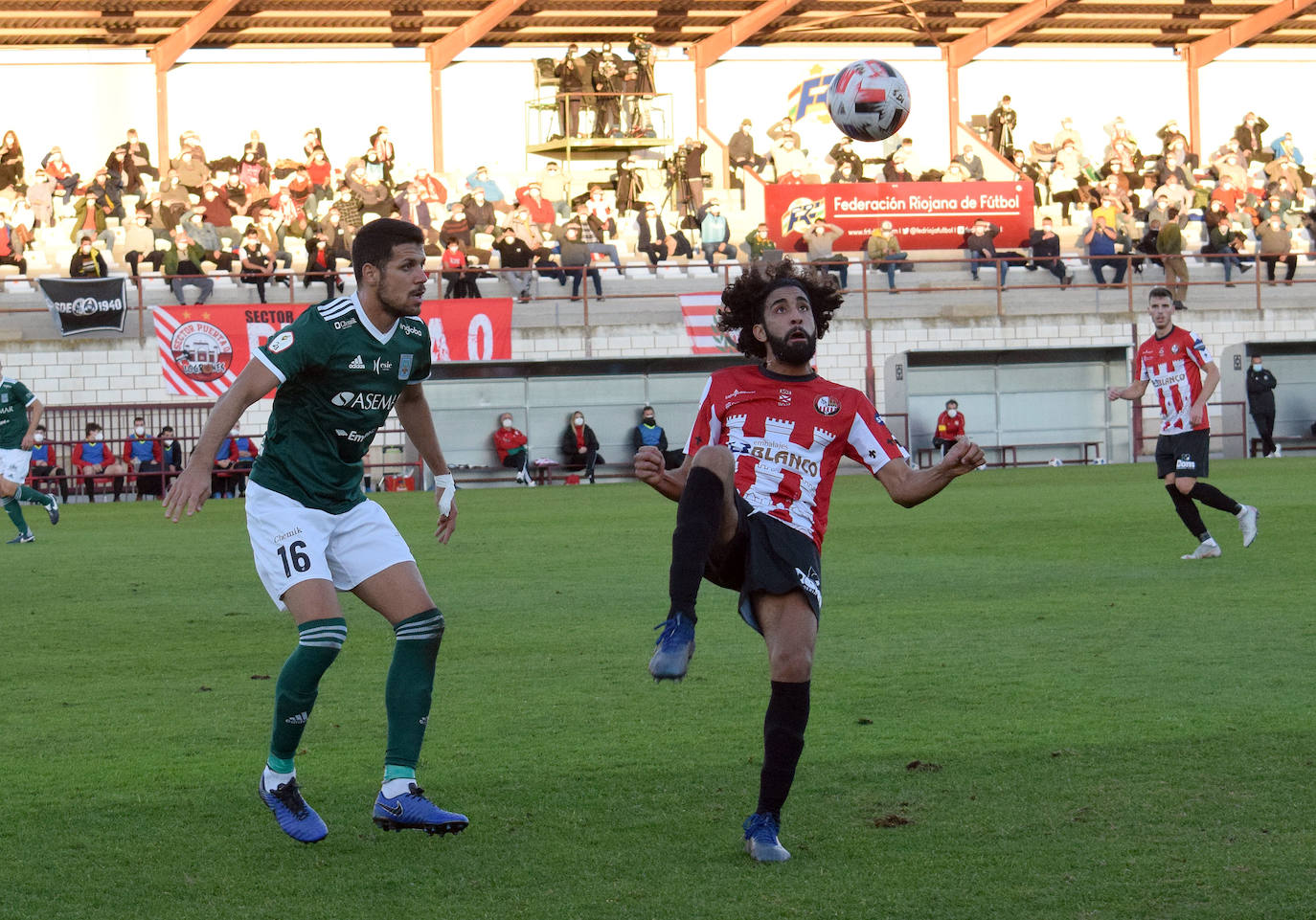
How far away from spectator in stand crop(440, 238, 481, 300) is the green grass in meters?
18.3

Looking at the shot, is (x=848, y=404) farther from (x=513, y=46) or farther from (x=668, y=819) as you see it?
(x=513, y=46)

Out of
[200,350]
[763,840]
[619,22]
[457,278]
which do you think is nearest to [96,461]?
[200,350]

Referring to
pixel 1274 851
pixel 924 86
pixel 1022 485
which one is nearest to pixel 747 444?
pixel 1274 851

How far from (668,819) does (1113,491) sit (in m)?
18.7

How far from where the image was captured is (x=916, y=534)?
17125mm

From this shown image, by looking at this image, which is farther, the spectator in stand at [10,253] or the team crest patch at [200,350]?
the spectator in stand at [10,253]

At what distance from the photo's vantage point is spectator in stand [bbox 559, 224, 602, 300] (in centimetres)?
3269

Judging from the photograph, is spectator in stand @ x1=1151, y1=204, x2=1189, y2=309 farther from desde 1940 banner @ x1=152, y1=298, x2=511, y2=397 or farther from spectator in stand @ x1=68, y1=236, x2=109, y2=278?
spectator in stand @ x1=68, y1=236, x2=109, y2=278

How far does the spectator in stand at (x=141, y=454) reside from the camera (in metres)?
28.5

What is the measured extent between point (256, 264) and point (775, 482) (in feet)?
87.1

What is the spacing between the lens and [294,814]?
17.6 ft

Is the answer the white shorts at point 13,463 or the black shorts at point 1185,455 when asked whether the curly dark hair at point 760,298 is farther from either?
the white shorts at point 13,463

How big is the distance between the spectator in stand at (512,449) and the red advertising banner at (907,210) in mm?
7201

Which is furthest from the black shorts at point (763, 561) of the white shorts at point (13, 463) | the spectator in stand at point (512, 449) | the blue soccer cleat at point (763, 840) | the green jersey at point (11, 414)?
the spectator in stand at point (512, 449)
